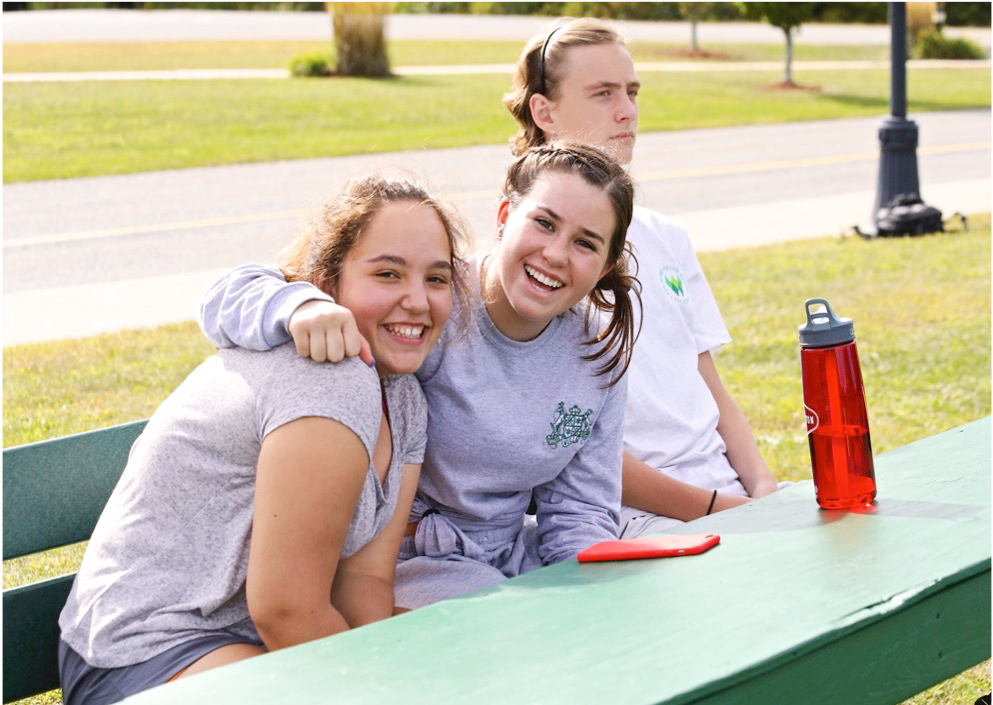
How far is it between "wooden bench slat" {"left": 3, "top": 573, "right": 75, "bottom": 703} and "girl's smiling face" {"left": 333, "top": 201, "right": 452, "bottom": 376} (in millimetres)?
798

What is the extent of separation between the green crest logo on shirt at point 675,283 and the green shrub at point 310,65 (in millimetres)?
21613

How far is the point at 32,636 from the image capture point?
2.60 metres

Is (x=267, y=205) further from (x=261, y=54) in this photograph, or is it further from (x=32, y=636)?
(x=261, y=54)

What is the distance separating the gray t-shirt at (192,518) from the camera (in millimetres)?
2182

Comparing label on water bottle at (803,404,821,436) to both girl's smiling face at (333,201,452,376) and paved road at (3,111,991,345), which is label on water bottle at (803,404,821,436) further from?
paved road at (3,111,991,345)

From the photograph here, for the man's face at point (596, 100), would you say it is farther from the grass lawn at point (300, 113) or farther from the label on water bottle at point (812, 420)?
the grass lawn at point (300, 113)

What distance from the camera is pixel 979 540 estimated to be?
216 centimetres

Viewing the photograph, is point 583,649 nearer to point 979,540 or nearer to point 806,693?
point 806,693

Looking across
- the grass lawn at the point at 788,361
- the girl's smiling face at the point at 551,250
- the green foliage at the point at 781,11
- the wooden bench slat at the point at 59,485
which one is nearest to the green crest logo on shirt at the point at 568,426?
the girl's smiling face at the point at 551,250

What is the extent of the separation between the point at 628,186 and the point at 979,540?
3.23ft

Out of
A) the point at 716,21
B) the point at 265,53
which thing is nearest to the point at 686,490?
the point at 265,53

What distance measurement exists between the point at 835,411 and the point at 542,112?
1338 millimetres

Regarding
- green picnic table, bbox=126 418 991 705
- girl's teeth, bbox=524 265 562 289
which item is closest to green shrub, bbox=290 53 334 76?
girl's teeth, bbox=524 265 562 289

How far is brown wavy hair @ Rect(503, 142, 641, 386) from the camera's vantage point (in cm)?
268
